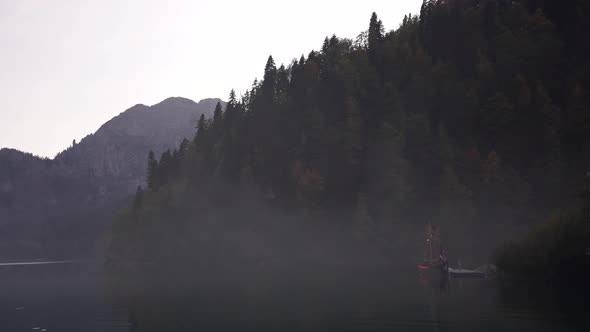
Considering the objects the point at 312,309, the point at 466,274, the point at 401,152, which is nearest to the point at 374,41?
the point at 401,152

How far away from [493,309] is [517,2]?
164 m

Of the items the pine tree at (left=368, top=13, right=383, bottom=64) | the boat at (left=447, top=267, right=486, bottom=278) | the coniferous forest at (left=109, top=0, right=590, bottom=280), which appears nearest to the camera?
the boat at (left=447, top=267, right=486, bottom=278)

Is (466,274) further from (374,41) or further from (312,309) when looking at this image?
(374,41)

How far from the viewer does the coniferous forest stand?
13488cm

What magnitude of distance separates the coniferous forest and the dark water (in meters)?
53.3

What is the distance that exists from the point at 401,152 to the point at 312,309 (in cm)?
10423

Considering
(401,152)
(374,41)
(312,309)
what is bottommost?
(312,309)

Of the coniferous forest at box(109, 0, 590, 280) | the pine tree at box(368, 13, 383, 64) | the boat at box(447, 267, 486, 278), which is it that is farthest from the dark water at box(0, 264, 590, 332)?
the pine tree at box(368, 13, 383, 64)

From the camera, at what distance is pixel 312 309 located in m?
52.0

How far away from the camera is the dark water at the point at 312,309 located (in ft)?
138

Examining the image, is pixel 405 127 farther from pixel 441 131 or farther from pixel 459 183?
pixel 459 183

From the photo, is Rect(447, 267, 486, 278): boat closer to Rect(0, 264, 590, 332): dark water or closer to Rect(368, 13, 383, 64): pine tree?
Rect(0, 264, 590, 332): dark water

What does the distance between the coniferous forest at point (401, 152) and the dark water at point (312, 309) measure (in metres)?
53.3

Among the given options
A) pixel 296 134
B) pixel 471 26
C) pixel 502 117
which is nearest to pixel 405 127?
pixel 502 117
